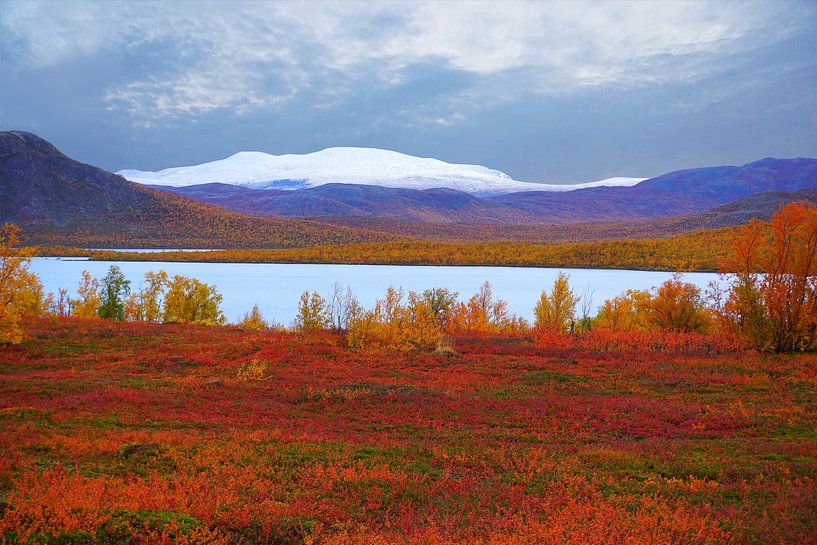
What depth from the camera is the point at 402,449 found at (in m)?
10.6

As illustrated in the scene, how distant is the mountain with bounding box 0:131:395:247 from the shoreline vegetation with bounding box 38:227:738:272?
1812cm

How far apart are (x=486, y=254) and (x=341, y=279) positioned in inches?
1838

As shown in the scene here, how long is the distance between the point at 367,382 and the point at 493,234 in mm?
171948

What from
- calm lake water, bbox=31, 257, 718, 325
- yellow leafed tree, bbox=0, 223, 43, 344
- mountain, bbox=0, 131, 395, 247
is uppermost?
mountain, bbox=0, 131, 395, 247

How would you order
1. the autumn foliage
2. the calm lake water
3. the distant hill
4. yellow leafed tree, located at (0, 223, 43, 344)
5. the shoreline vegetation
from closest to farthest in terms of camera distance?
1. yellow leafed tree, located at (0, 223, 43, 344)
2. the autumn foliage
3. the calm lake water
4. the shoreline vegetation
5. the distant hill

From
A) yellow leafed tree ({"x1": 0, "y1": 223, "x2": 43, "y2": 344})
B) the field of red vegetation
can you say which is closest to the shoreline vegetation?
the field of red vegetation

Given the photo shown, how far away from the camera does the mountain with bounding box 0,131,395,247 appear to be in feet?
436

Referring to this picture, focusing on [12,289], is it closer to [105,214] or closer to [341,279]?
[341,279]

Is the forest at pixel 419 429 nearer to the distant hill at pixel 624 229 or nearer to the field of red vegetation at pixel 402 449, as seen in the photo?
the field of red vegetation at pixel 402 449

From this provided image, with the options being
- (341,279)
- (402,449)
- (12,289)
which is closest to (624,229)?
(341,279)

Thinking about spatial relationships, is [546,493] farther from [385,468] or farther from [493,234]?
[493,234]

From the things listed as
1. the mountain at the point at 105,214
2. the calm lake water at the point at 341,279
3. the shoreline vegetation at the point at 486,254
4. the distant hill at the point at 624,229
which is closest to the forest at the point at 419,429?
the calm lake water at the point at 341,279

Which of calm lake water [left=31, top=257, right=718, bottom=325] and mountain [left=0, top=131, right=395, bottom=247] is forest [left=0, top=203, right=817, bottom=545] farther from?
mountain [left=0, top=131, right=395, bottom=247]

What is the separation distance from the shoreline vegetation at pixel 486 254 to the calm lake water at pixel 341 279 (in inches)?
195
